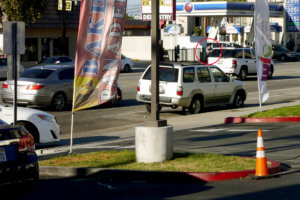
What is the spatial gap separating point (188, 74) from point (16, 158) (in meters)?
13.6

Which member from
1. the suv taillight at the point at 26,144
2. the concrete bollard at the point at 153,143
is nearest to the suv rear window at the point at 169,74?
the concrete bollard at the point at 153,143

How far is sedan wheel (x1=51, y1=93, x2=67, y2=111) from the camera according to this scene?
74.7ft

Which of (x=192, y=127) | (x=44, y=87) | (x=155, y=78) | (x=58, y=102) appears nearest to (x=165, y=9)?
(x=58, y=102)

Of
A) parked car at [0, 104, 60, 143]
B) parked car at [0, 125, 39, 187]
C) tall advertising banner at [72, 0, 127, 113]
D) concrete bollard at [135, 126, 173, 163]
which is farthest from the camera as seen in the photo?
parked car at [0, 104, 60, 143]

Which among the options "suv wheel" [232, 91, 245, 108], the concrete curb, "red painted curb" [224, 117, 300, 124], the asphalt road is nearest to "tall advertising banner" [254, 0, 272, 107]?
"red painted curb" [224, 117, 300, 124]

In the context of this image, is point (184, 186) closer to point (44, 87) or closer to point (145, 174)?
point (145, 174)

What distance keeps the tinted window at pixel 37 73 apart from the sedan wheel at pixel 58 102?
0.88 meters

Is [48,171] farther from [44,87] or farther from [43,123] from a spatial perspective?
[44,87]

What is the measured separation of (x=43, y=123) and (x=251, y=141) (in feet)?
16.9

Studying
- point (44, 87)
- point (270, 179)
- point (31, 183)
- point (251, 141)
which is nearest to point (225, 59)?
point (44, 87)

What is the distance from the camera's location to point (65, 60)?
42375mm

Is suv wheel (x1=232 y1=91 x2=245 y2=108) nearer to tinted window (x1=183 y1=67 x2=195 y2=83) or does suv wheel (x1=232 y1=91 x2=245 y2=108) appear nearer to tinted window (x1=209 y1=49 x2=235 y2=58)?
tinted window (x1=183 y1=67 x2=195 y2=83)

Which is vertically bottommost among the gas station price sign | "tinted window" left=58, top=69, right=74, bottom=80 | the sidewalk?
the sidewalk

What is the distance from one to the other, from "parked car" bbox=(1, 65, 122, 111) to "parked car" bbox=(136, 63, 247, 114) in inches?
119
